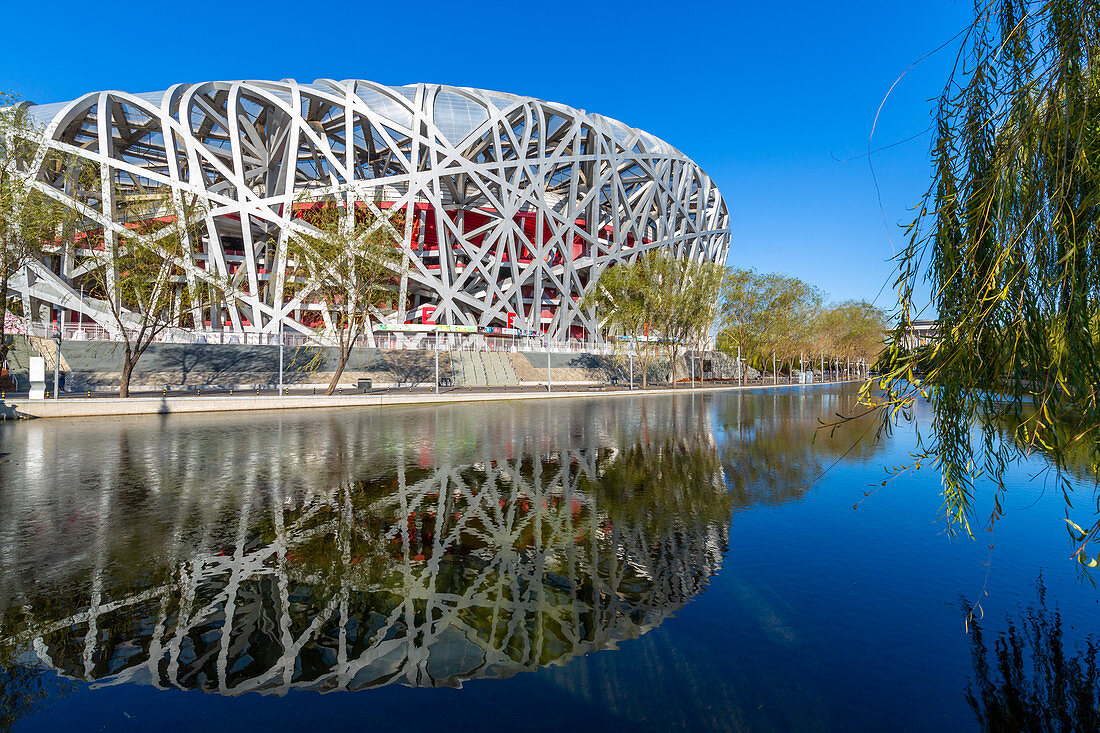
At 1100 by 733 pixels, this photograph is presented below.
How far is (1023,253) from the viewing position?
3.17 m

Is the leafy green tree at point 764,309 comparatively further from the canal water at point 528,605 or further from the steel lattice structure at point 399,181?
the canal water at point 528,605

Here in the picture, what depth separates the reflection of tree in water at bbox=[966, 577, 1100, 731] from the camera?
296 centimetres

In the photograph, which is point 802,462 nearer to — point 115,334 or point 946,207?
point 946,207

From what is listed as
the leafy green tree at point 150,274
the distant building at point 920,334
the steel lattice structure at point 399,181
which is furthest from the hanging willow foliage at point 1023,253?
the steel lattice structure at point 399,181

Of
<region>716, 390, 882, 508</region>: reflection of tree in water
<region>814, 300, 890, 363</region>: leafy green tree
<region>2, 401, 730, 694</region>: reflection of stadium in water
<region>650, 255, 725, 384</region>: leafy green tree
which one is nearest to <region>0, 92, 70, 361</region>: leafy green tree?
<region>2, 401, 730, 694</region>: reflection of stadium in water

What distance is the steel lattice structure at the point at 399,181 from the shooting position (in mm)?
43281

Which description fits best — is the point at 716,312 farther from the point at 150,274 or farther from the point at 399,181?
the point at 150,274

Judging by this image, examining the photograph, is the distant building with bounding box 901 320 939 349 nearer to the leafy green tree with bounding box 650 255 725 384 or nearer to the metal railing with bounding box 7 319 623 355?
the metal railing with bounding box 7 319 623 355

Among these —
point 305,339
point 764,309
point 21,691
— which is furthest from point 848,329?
point 21,691

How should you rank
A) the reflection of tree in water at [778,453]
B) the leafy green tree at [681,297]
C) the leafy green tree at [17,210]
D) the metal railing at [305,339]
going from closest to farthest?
the reflection of tree in water at [778,453]
the leafy green tree at [17,210]
the metal railing at [305,339]
the leafy green tree at [681,297]

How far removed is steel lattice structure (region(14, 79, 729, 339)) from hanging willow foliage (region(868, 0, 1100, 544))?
3745 centimetres

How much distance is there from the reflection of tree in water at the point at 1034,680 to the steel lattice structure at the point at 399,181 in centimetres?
3768

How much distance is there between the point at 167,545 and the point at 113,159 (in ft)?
163

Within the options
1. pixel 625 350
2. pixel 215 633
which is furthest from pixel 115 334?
pixel 215 633
